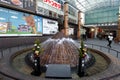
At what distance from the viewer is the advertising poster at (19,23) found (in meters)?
15.9

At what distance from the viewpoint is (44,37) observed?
23.2 m

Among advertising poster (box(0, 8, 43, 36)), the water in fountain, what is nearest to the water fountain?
the water in fountain

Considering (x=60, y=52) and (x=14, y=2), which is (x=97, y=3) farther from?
(x=60, y=52)

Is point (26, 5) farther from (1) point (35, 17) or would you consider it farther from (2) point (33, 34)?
(2) point (33, 34)

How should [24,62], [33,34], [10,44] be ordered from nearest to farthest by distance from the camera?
[24,62]
[10,44]
[33,34]

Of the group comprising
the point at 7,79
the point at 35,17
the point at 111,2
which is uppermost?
the point at 111,2

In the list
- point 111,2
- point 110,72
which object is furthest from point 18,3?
point 111,2

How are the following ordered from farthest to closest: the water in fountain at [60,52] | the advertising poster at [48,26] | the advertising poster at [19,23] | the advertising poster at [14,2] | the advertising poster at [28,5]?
the advertising poster at [48,26], the advertising poster at [28,5], the advertising poster at [19,23], the advertising poster at [14,2], the water in fountain at [60,52]

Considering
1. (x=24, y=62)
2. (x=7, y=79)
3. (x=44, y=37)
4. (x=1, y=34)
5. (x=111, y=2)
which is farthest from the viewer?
(x=111, y=2)

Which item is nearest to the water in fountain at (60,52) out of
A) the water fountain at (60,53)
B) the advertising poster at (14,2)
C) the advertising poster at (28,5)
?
the water fountain at (60,53)

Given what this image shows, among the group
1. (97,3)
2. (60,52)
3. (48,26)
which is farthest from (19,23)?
(97,3)

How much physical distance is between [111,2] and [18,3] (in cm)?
4255

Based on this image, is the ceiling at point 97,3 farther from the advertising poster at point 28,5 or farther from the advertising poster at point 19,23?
the advertising poster at point 28,5

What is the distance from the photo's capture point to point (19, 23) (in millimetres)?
18156
